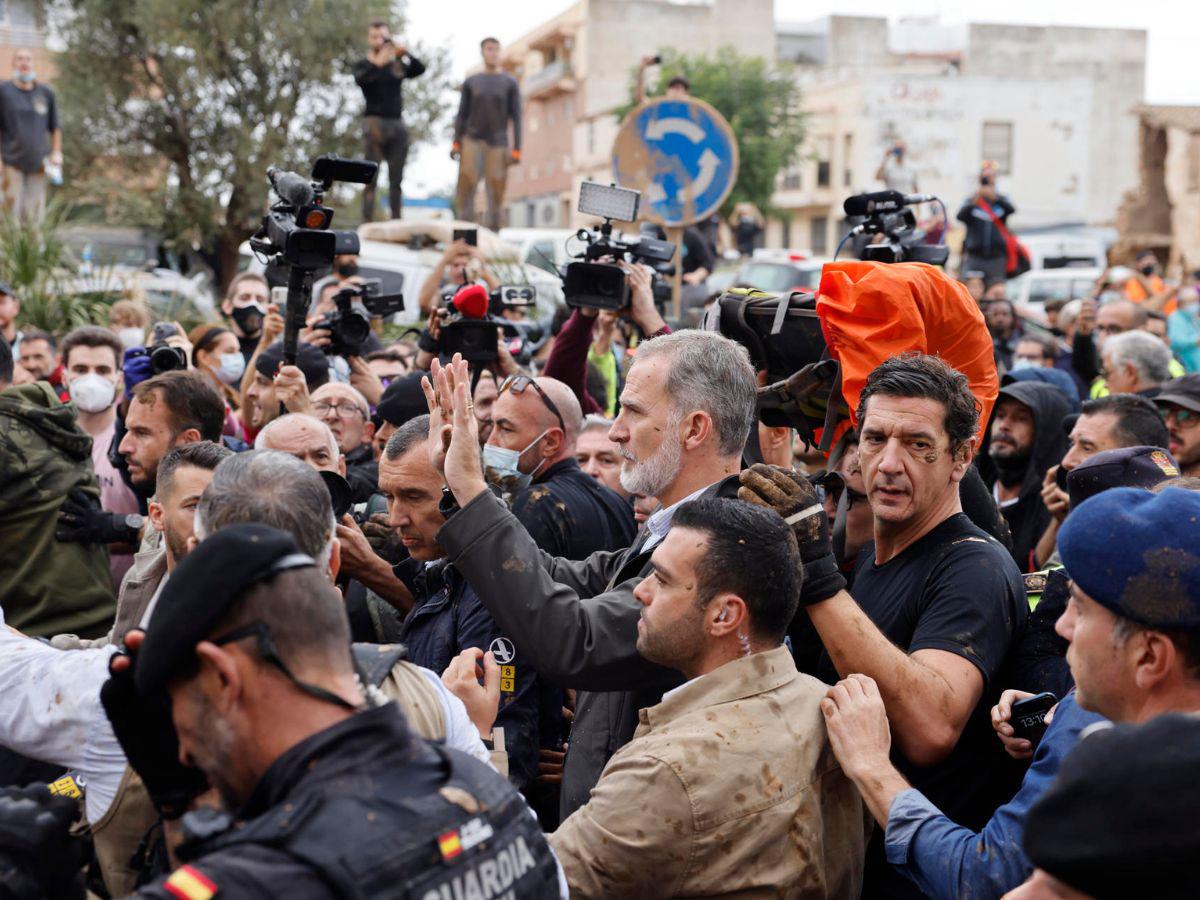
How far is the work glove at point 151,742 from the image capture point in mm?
2227

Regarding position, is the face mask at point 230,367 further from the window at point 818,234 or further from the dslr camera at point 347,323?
the window at point 818,234

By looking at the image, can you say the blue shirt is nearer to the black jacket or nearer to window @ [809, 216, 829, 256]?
the black jacket

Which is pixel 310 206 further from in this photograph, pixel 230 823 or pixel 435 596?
pixel 230 823

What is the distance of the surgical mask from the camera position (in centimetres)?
482

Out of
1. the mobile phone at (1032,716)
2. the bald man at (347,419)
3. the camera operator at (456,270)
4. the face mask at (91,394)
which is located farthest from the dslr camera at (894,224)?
the face mask at (91,394)

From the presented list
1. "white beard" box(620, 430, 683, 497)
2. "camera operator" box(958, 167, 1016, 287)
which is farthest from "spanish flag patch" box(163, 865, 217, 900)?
"camera operator" box(958, 167, 1016, 287)

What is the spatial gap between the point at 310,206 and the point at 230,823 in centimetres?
Answer: 403

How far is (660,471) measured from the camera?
3.80 metres

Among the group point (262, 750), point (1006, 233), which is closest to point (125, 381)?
point (262, 750)

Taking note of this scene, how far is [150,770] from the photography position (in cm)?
226

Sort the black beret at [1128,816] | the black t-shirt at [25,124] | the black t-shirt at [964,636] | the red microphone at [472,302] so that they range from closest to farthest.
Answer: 1. the black beret at [1128,816]
2. the black t-shirt at [964,636]
3. the red microphone at [472,302]
4. the black t-shirt at [25,124]

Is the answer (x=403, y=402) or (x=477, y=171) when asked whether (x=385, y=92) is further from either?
(x=403, y=402)

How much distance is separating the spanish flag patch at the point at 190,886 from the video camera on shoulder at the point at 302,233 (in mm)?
4036

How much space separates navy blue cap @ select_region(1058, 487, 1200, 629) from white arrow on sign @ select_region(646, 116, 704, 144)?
5.57m
